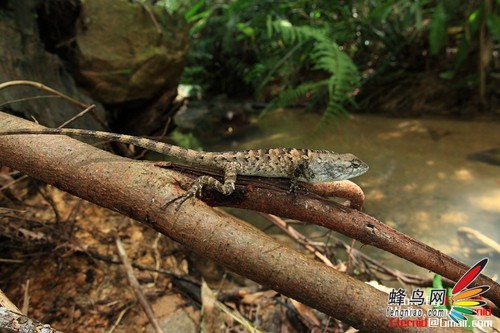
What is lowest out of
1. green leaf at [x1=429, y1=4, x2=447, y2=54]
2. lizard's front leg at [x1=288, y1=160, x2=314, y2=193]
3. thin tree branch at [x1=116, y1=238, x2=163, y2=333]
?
thin tree branch at [x1=116, y1=238, x2=163, y2=333]

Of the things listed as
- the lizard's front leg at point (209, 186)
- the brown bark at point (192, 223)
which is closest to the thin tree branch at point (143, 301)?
the brown bark at point (192, 223)

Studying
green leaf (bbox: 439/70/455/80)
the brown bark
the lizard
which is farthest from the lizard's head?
green leaf (bbox: 439/70/455/80)

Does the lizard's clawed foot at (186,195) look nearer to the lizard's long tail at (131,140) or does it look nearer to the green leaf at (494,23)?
the lizard's long tail at (131,140)

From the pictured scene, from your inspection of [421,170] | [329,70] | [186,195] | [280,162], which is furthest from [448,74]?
[186,195]

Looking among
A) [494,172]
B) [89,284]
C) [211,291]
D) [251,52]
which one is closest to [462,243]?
[494,172]

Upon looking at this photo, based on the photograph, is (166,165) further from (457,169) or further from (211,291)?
(457,169)

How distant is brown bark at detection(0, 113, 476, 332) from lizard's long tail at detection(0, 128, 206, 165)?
2.3 inches

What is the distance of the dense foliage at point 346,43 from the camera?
748 centimetres

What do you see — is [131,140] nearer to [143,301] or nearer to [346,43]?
[143,301]

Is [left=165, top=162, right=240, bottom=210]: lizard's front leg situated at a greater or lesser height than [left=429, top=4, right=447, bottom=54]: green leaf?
lesser

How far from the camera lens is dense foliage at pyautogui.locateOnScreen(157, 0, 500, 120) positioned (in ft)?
24.5

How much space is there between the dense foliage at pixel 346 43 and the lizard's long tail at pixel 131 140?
13.3ft

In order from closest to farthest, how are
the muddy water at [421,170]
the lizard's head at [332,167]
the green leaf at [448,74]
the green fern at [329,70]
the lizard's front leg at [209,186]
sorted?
the lizard's front leg at [209,186]
the lizard's head at [332,167]
the muddy water at [421,170]
the green fern at [329,70]
the green leaf at [448,74]

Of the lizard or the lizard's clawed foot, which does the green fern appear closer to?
the lizard
